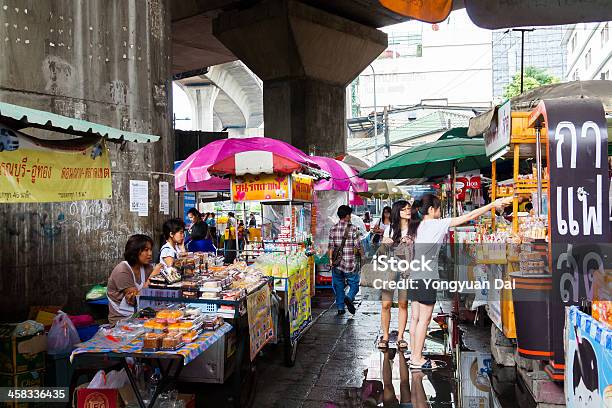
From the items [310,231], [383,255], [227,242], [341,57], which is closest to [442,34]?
[341,57]

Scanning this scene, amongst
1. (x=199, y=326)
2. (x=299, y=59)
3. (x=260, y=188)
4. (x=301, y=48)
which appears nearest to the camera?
(x=199, y=326)

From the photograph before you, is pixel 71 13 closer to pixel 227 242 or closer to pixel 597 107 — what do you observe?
pixel 597 107

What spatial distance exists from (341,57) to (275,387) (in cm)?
1470

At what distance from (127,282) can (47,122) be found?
1.99 metres

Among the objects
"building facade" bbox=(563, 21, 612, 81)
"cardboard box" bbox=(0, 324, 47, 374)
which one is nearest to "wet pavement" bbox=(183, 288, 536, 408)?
"cardboard box" bbox=(0, 324, 47, 374)

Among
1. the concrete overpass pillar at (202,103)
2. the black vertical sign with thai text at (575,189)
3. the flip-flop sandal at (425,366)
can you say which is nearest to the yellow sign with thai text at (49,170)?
the flip-flop sandal at (425,366)

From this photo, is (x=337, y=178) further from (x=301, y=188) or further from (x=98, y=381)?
(x=98, y=381)

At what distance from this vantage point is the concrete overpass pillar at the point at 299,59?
1702cm

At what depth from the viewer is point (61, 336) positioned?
17.5ft

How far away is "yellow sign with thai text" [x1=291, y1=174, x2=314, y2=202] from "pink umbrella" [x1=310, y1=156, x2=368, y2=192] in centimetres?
349

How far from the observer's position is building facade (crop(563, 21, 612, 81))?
41.5 m

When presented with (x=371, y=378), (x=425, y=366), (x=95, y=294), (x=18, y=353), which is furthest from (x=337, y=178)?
(x=18, y=353)

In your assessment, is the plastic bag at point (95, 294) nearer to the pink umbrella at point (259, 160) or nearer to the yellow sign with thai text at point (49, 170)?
the yellow sign with thai text at point (49, 170)

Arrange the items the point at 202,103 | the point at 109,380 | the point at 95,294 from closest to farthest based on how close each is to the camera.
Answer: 1. the point at 109,380
2. the point at 95,294
3. the point at 202,103
